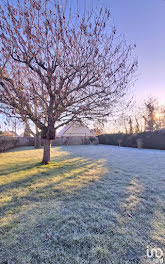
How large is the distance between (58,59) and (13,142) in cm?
964

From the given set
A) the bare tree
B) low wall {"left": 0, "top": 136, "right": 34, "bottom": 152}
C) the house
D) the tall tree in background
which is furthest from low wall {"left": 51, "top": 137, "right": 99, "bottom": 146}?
the tall tree in background

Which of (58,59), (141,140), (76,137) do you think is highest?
(58,59)

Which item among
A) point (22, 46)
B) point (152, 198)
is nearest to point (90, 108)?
point (22, 46)

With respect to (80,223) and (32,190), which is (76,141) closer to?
(32,190)

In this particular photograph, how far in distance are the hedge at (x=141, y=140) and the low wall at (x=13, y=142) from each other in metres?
8.73

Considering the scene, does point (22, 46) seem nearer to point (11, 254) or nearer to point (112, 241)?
point (11, 254)

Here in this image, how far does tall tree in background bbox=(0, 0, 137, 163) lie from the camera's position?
2.31 m

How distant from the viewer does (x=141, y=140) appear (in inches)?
384

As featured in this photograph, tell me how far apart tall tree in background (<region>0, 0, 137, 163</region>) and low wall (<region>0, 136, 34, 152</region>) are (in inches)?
276

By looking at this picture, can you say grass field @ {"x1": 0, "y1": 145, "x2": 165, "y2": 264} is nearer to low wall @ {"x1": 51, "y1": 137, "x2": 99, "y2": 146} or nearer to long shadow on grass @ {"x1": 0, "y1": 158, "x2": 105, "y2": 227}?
long shadow on grass @ {"x1": 0, "y1": 158, "x2": 105, "y2": 227}

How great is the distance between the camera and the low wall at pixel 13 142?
8.71 m

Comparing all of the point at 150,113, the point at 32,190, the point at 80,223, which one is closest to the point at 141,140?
the point at 150,113

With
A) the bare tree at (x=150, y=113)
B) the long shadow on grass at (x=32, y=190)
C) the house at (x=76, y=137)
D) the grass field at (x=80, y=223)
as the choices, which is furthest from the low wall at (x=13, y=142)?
the bare tree at (x=150, y=113)

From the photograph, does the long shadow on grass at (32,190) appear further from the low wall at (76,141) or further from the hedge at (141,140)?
the low wall at (76,141)
